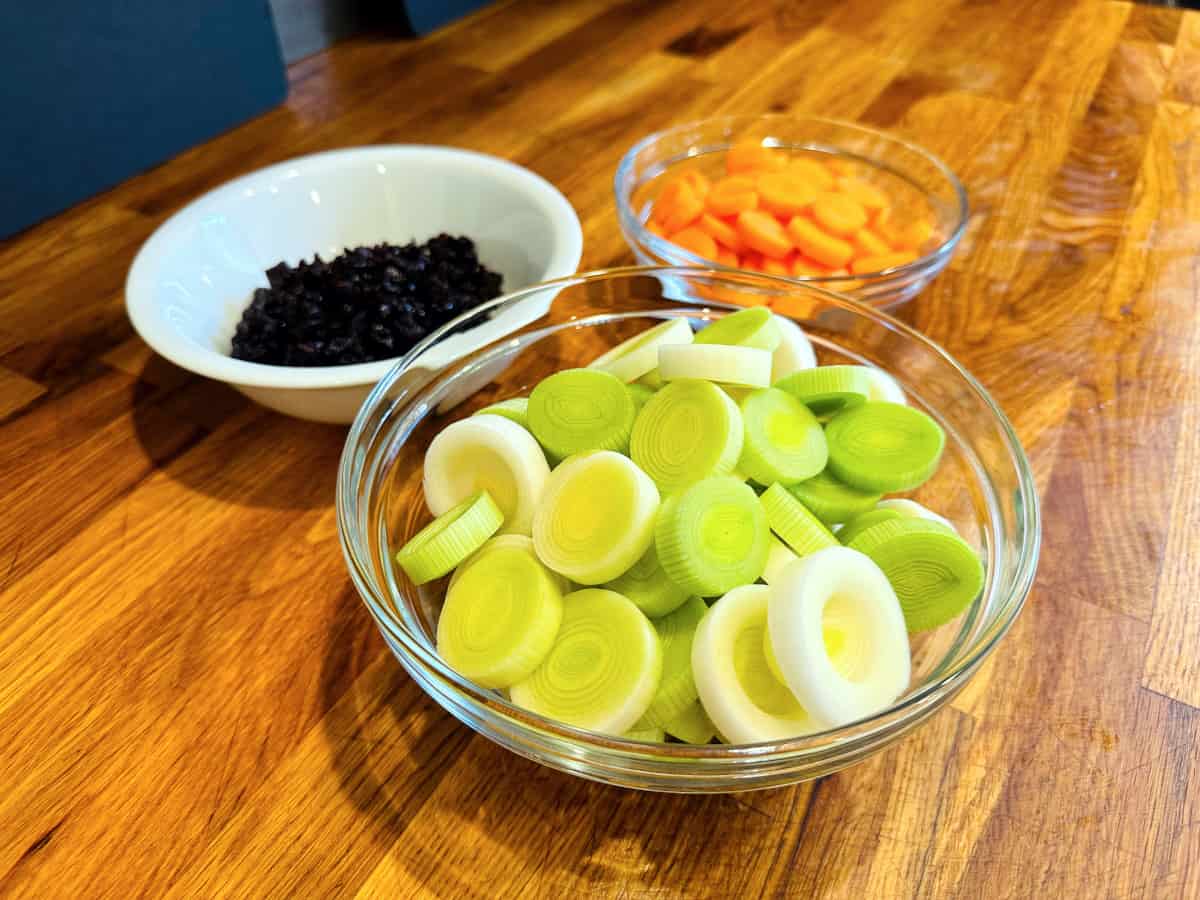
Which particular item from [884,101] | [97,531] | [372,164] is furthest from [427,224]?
[884,101]

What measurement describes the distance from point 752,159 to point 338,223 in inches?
24.8

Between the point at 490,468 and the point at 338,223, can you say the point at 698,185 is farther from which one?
the point at 490,468

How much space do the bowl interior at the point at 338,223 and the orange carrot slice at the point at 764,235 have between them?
9.7 inches

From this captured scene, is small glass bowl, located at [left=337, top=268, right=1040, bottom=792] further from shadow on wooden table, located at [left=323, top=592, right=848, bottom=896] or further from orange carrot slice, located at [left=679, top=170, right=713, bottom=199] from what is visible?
orange carrot slice, located at [left=679, top=170, right=713, bottom=199]

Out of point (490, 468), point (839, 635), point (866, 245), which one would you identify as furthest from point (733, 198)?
point (839, 635)

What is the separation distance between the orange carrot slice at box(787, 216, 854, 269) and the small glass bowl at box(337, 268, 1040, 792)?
21cm

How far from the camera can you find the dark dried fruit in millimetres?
996

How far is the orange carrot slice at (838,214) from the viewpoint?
120 cm

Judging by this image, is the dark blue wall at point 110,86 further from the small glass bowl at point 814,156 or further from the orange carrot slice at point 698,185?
the orange carrot slice at point 698,185

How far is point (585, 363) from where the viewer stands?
1040 mm

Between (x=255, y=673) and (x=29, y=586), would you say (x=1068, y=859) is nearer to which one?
(x=255, y=673)

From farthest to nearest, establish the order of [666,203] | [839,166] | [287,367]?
[839,166] → [666,203] → [287,367]

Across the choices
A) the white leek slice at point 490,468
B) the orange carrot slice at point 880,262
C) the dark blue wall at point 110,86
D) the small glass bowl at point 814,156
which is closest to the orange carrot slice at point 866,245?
the orange carrot slice at point 880,262

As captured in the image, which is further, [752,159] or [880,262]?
[752,159]
